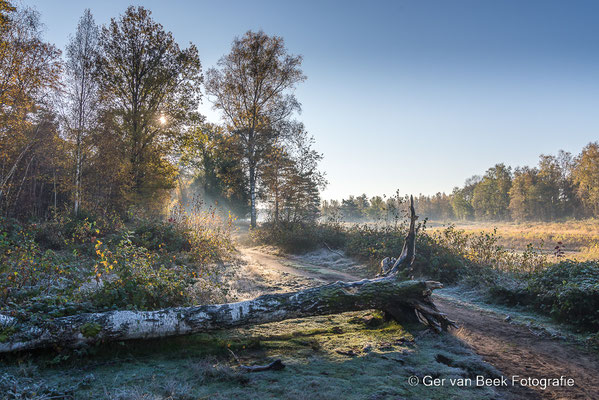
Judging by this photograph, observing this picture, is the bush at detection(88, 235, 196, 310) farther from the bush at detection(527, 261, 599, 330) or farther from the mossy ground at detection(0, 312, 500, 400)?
the bush at detection(527, 261, 599, 330)

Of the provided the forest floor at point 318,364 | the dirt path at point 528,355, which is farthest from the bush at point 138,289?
the dirt path at point 528,355

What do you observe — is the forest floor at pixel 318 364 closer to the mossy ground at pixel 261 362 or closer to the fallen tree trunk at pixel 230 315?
the mossy ground at pixel 261 362

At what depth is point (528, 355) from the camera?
4535mm

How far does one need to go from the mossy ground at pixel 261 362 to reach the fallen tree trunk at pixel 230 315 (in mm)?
194

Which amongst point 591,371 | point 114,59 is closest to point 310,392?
point 591,371

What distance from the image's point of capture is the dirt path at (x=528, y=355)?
11.6ft

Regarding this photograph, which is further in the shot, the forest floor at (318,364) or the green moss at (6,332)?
the green moss at (6,332)

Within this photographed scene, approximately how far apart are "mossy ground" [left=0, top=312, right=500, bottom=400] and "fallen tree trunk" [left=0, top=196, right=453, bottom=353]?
0.19m

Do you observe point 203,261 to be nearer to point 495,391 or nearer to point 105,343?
point 105,343

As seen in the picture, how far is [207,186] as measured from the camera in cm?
3762

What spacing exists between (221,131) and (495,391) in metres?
22.4

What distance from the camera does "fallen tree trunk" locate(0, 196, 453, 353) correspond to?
347 cm

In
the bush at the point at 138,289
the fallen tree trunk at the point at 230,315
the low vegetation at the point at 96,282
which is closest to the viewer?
the fallen tree trunk at the point at 230,315

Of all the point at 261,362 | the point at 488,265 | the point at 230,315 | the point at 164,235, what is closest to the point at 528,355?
the point at 261,362
